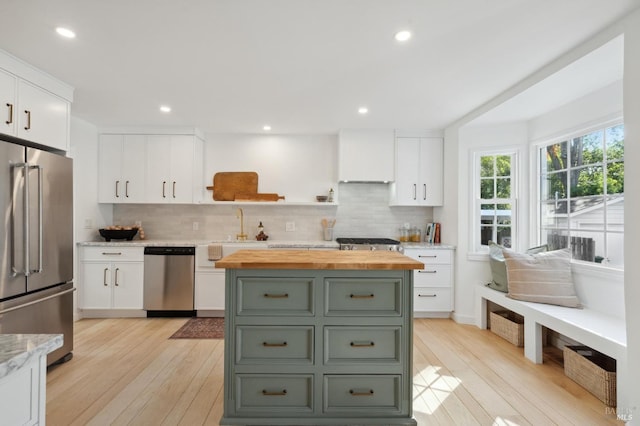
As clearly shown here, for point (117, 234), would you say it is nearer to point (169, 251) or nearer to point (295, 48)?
point (169, 251)

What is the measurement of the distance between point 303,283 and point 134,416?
1421 millimetres

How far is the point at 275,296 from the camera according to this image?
214 cm

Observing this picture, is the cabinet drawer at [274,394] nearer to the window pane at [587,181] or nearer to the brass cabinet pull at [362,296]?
the brass cabinet pull at [362,296]

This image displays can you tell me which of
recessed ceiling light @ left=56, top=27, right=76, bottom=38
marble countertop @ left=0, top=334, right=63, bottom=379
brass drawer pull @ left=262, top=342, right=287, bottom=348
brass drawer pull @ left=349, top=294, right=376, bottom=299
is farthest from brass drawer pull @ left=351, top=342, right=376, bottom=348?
recessed ceiling light @ left=56, top=27, right=76, bottom=38

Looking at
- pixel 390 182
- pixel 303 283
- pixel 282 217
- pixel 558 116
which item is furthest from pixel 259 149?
pixel 558 116

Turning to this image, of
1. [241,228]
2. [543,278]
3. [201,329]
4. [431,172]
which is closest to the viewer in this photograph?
[543,278]

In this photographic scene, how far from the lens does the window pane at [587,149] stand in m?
3.18

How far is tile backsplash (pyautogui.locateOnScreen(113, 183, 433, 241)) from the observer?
5.04 metres

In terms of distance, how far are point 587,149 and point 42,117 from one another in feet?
16.2

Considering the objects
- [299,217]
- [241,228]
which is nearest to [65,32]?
[241,228]

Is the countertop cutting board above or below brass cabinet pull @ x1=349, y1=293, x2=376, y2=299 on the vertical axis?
above

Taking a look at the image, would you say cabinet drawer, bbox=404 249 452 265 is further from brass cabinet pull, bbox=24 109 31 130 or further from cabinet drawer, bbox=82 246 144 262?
brass cabinet pull, bbox=24 109 31 130

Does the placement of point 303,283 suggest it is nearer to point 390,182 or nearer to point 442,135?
point 390,182

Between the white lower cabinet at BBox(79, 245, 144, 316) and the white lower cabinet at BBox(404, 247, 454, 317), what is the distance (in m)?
3.43
